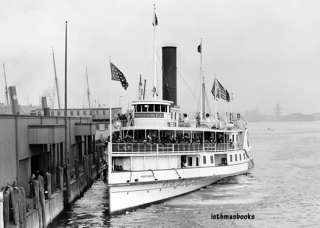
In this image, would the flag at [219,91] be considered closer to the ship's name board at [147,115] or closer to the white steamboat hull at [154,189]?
the white steamboat hull at [154,189]

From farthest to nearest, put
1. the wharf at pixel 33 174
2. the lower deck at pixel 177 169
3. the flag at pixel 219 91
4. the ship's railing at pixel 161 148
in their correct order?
the flag at pixel 219 91 < the ship's railing at pixel 161 148 < the lower deck at pixel 177 169 < the wharf at pixel 33 174

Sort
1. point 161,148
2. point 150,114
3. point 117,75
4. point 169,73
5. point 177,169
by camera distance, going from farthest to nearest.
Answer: point 169,73, point 150,114, point 177,169, point 161,148, point 117,75

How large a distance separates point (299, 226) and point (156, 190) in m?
10.6

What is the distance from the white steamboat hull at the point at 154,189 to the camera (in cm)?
3569

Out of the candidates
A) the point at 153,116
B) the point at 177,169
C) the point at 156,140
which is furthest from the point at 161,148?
the point at 153,116

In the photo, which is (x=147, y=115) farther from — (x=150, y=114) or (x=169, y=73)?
(x=169, y=73)

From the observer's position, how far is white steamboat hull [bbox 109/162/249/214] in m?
35.7

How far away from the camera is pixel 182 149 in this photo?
42062mm

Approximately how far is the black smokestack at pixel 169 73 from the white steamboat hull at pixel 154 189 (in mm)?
10379

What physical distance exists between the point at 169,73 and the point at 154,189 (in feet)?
59.5

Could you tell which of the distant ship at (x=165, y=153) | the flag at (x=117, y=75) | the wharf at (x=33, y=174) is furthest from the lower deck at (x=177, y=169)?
the flag at (x=117, y=75)

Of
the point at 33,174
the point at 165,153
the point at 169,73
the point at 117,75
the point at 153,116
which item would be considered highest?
the point at 169,73

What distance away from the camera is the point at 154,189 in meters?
38.8

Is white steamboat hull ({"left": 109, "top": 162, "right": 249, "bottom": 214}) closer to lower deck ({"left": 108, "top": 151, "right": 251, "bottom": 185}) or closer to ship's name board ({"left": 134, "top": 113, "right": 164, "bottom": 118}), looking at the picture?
lower deck ({"left": 108, "top": 151, "right": 251, "bottom": 185})
